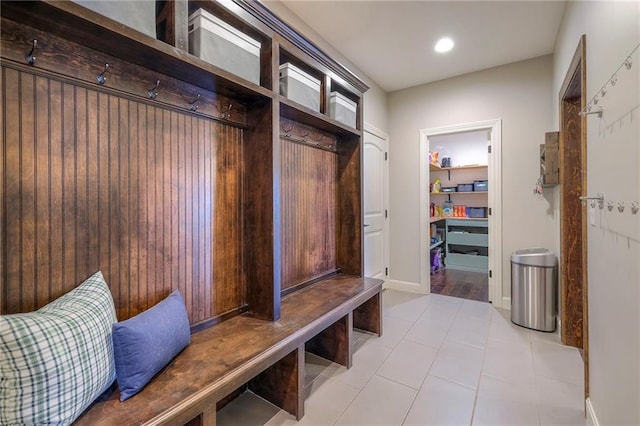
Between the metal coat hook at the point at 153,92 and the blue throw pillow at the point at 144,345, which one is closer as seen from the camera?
the blue throw pillow at the point at 144,345

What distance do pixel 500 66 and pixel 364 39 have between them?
173cm

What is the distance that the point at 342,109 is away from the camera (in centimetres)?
260

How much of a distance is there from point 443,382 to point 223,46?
2.50 metres

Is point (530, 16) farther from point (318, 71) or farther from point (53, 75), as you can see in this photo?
point (53, 75)

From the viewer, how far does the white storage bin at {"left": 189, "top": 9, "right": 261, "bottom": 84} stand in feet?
4.83

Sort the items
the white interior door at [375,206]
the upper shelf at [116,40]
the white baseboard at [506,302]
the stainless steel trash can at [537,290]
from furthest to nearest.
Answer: the white interior door at [375,206] < the white baseboard at [506,302] < the stainless steel trash can at [537,290] < the upper shelf at [116,40]

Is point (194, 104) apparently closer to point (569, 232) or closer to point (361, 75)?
point (361, 75)

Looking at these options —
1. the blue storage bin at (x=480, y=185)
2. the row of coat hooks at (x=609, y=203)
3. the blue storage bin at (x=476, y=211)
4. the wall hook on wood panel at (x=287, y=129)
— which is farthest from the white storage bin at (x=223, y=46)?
the blue storage bin at (x=476, y=211)

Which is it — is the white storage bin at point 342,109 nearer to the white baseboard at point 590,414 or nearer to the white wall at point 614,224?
the white wall at point 614,224

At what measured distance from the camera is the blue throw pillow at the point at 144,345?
1069mm

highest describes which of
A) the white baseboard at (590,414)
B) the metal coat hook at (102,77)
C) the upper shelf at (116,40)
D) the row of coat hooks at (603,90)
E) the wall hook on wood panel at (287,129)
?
the upper shelf at (116,40)

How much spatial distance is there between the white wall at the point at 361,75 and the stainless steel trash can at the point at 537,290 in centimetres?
228

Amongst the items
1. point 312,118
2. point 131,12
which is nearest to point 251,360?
point 131,12

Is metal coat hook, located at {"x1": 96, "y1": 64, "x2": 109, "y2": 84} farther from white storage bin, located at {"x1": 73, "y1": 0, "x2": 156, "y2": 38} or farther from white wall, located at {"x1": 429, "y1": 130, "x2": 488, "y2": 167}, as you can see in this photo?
white wall, located at {"x1": 429, "y1": 130, "x2": 488, "y2": 167}
